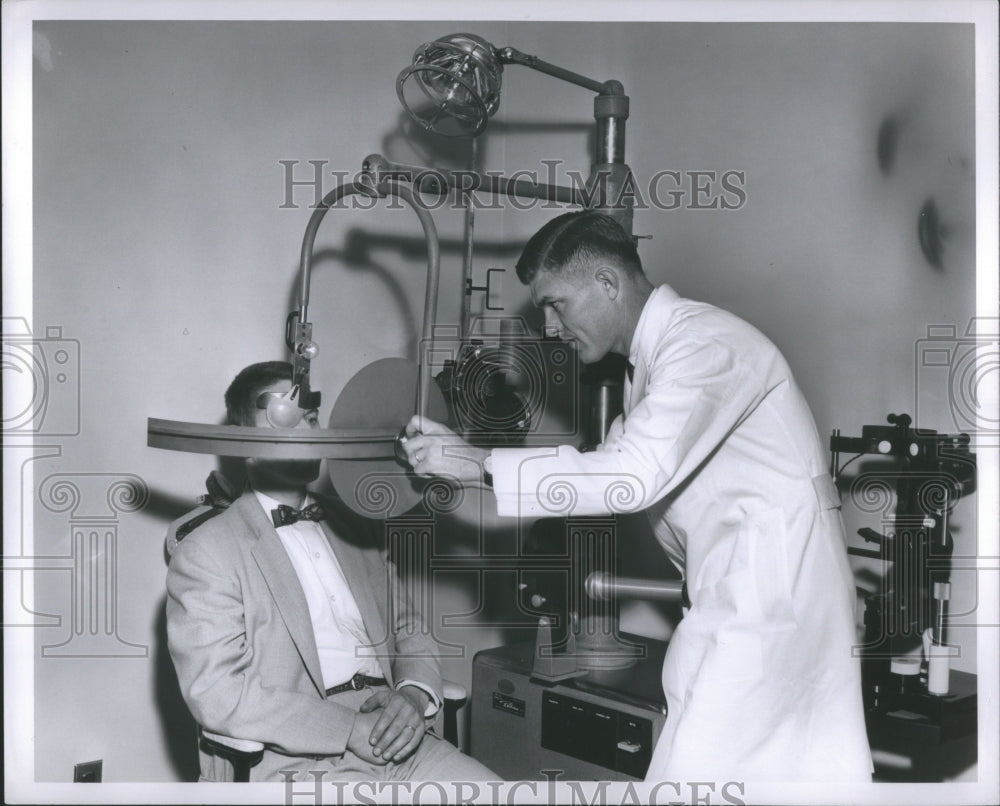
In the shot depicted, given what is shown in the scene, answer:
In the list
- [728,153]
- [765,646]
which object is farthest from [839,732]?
[728,153]

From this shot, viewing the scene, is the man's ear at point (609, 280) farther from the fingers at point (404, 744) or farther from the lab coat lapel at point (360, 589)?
the fingers at point (404, 744)

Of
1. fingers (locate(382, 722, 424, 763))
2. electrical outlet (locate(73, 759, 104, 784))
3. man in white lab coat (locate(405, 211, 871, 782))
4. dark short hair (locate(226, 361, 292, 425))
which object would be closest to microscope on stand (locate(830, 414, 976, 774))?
man in white lab coat (locate(405, 211, 871, 782))

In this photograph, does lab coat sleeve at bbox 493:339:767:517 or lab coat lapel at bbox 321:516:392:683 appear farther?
lab coat lapel at bbox 321:516:392:683

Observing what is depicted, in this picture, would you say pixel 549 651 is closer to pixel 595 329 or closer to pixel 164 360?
pixel 595 329

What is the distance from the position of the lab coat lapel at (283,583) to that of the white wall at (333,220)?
0.41m

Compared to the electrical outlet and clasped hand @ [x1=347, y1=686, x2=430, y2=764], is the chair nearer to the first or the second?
clasped hand @ [x1=347, y1=686, x2=430, y2=764]

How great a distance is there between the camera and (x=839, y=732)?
167 cm

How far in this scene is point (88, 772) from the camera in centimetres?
201

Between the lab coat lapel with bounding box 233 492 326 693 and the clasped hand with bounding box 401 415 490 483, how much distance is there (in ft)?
1.30

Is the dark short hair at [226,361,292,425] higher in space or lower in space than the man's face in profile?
higher

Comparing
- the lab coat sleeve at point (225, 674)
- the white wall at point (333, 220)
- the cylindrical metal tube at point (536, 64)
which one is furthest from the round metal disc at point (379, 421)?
the cylindrical metal tube at point (536, 64)

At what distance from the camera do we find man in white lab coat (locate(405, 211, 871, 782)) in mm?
1570

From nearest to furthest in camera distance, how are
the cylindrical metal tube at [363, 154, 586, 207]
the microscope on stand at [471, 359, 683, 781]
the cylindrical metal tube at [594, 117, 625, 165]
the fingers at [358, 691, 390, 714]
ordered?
the cylindrical metal tube at [363, 154, 586, 207], the fingers at [358, 691, 390, 714], the microscope on stand at [471, 359, 683, 781], the cylindrical metal tube at [594, 117, 625, 165]

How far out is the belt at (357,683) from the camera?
6.20 ft
